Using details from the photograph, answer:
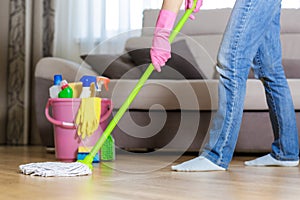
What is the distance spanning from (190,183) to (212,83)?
1122 mm

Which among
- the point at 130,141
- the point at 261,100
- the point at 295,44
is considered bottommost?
the point at 130,141

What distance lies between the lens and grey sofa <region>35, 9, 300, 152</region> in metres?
2.51

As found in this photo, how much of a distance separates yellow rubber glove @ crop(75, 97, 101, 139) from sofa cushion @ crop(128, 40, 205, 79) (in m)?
0.24

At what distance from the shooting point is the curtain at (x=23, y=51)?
4027mm

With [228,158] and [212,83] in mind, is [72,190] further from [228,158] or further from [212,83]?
[212,83]

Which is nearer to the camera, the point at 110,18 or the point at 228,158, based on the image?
the point at 228,158

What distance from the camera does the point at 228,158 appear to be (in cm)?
201

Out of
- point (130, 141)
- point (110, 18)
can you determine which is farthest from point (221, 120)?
point (110, 18)

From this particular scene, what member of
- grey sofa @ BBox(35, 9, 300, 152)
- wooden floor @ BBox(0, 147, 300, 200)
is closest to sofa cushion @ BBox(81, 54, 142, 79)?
grey sofa @ BBox(35, 9, 300, 152)

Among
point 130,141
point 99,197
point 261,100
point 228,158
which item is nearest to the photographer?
point 99,197

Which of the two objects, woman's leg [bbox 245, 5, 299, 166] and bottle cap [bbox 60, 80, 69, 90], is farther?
bottle cap [bbox 60, 80, 69, 90]

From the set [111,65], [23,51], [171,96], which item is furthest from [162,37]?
[23,51]

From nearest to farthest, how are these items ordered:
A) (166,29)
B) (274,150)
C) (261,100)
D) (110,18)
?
(166,29) < (274,150) < (261,100) < (110,18)

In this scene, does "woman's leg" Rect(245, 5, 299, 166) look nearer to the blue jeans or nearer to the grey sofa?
the blue jeans
